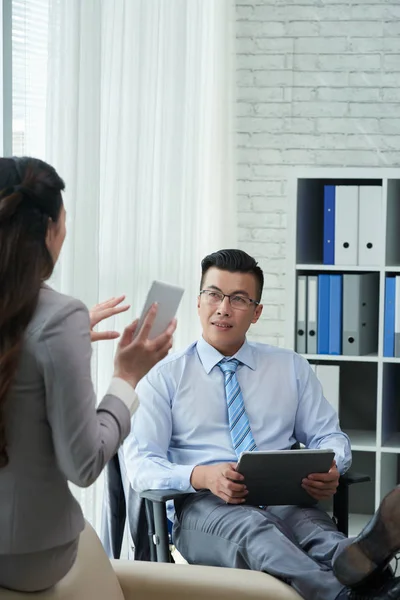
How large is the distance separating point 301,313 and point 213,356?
3.05ft

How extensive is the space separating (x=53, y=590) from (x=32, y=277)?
0.55 metres

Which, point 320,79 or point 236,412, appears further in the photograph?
point 320,79

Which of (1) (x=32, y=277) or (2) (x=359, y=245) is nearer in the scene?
(1) (x=32, y=277)

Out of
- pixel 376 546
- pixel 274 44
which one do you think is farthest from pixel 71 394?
pixel 274 44

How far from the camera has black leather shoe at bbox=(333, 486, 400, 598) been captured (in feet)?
5.98

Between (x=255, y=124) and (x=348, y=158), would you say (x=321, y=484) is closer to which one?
(x=348, y=158)

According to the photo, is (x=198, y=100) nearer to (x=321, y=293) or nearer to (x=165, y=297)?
(x=321, y=293)

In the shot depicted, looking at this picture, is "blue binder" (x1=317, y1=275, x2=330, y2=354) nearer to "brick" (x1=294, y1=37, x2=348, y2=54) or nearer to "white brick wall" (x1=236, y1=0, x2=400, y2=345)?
"white brick wall" (x1=236, y1=0, x2=400, y2=345)

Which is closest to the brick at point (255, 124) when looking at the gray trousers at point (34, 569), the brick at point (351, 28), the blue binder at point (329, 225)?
the brick at point (351, 28)

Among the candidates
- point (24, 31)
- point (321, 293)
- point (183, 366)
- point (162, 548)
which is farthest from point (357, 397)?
point (24, 31)

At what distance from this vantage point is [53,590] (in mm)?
1557

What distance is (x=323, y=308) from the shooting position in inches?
143

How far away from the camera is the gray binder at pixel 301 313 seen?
12.0 ft

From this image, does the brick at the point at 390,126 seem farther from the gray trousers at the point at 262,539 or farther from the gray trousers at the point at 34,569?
the gray trousers at the point at 34,569
